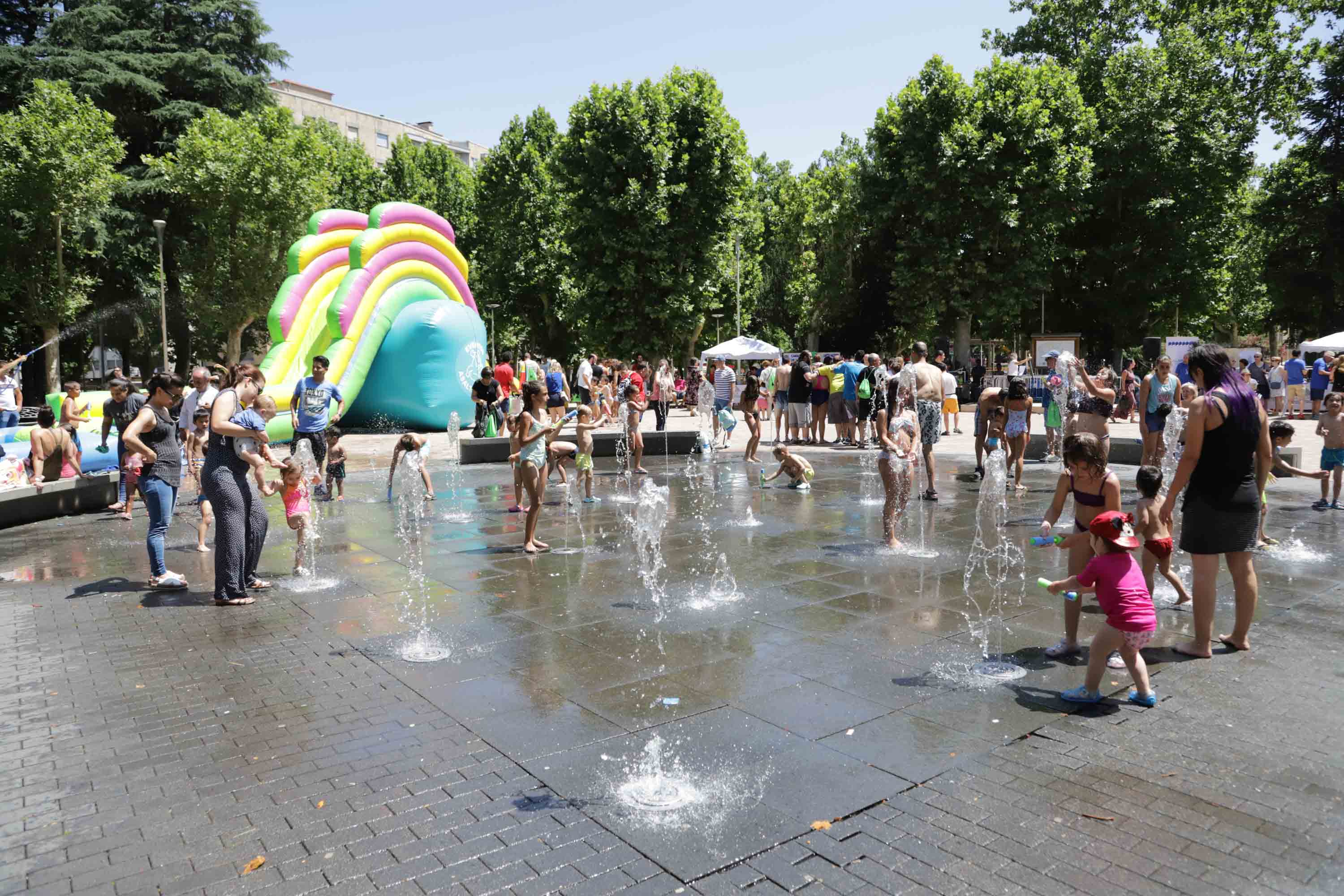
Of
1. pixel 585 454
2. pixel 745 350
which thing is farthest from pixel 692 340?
pixel 585 454

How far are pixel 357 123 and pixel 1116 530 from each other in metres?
78.7

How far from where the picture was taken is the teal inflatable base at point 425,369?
20.5 m

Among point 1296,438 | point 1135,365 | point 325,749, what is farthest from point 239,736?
point 1135,365

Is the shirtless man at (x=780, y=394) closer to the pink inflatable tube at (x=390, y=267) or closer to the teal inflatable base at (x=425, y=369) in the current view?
the teal inflatable base at (x=425, y=369)

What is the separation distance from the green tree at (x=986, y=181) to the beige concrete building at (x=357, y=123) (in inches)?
1613

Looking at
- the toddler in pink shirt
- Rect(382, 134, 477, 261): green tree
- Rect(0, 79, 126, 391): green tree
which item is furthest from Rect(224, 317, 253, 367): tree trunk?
the toddler in pink shirt

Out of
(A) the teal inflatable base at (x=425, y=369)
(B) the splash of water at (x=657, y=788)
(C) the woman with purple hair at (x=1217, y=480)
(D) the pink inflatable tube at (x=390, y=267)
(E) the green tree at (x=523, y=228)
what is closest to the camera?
(B) the splash of water at (x=657, y=788)

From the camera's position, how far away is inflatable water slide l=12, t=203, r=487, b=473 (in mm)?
19266

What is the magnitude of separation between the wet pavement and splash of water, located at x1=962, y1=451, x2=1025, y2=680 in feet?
0.21

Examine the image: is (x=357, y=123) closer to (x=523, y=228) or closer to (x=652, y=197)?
(x=523, y=228)

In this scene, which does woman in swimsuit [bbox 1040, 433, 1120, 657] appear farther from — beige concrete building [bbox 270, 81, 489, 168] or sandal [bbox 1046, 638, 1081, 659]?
beige concrete building [bbox 270, 81, 489, 168]

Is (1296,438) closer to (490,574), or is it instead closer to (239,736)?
(490,574)

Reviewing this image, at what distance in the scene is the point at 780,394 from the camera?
733 inches

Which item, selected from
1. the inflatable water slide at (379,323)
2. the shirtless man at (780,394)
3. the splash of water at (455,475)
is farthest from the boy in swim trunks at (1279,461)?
the inflatable water slide at (379,323)
